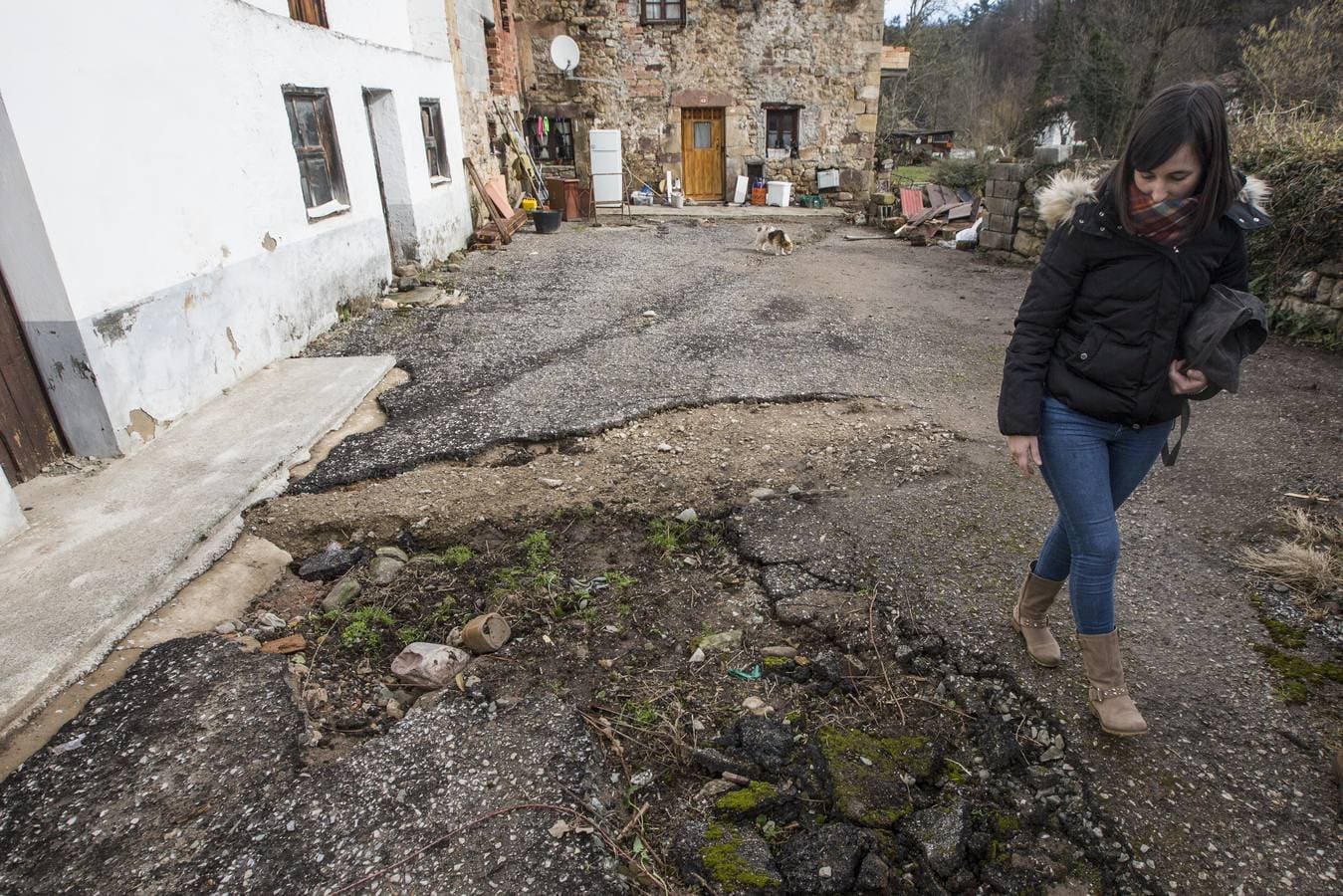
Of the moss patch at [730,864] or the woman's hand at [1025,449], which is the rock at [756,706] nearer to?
the moss patch at [730,864]

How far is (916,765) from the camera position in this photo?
7.14ft

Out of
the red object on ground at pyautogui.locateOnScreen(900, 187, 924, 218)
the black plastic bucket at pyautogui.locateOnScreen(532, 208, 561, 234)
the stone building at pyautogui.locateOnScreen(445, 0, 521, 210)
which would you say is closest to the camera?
the stone building at pyautogui.locateOnScreen(445, 0, 521, 210)

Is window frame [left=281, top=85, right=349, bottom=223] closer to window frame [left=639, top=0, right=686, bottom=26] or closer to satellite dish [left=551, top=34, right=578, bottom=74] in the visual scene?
satellite dish [left=551, top=34, right=578, bottom=74]

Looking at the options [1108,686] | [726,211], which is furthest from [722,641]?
[726,211]

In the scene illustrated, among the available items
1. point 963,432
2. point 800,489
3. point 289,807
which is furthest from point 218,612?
point 963,432

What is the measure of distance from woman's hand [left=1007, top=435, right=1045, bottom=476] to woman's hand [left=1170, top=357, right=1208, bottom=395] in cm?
37

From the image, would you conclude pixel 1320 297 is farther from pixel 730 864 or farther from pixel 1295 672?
pixel 730 864

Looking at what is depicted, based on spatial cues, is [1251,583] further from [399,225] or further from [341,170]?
[399,225]

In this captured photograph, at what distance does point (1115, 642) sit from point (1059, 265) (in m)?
1.16

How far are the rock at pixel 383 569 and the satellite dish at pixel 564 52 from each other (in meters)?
14.7

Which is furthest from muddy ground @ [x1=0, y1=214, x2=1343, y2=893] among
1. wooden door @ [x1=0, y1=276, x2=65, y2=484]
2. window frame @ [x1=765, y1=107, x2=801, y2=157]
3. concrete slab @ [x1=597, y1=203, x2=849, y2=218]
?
window frame @ [x1=765, y1=107, x2=801, y2=157]

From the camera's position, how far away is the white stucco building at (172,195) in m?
3.60

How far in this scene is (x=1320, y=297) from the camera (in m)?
6.05

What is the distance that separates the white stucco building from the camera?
11.8 feet
